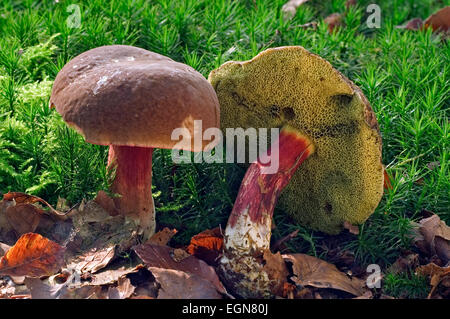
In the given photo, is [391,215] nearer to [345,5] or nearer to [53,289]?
[53,289]

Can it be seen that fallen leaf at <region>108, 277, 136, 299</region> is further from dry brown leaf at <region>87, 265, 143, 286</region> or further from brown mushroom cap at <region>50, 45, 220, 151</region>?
brown mushroom cap at <region>50, 45, 220, 151</region>

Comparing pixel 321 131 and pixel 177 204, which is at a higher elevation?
pixel 321 131

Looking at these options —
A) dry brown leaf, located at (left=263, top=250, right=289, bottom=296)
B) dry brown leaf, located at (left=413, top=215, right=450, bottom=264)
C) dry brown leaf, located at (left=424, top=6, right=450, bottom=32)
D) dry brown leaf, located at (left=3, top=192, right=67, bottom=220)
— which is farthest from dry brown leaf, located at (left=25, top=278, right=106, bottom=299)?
dry brown leaf, located at (left=424, top=6, right=450, bottom=32)

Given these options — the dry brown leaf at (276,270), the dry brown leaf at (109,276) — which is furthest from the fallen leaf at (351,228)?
the dry brown leaf at (109,276)

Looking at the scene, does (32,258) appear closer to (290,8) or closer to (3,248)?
(3,248)

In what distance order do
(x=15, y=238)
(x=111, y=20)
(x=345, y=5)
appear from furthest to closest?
(x=345, y=5) → (x=111, y=20) → (x=15, y=238)

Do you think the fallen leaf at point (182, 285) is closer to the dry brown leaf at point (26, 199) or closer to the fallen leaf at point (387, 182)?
the dry brown leaf at point (26, 199)

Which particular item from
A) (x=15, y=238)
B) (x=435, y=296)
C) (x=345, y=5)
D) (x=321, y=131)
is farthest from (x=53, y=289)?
(x=345, y=5)
